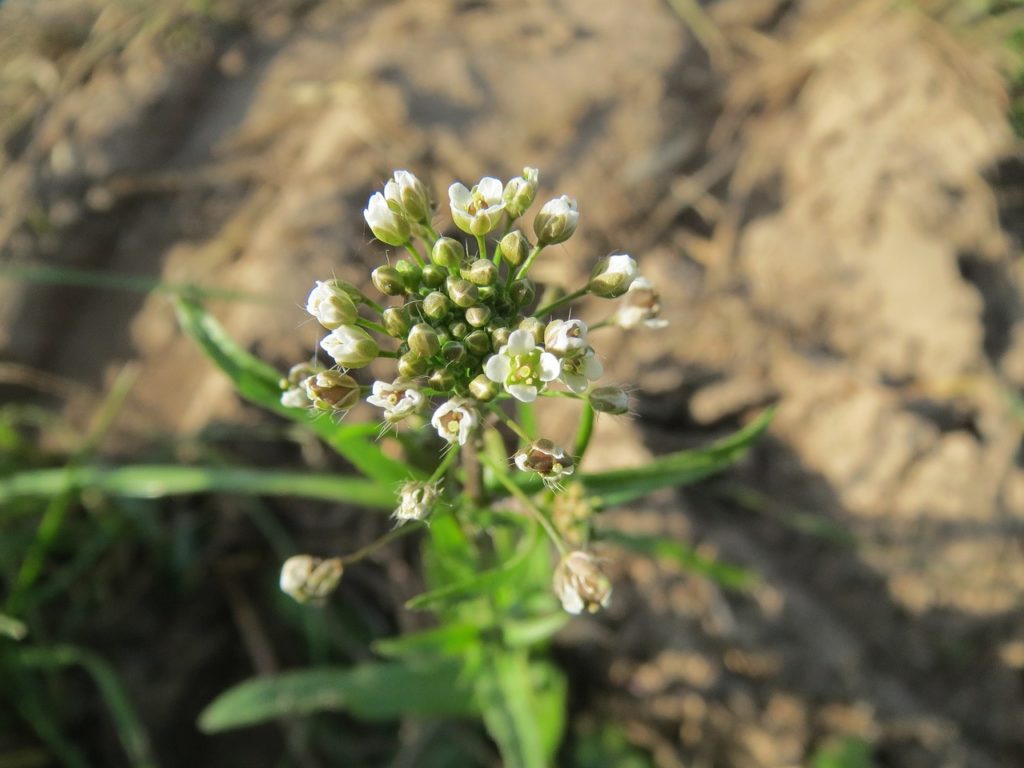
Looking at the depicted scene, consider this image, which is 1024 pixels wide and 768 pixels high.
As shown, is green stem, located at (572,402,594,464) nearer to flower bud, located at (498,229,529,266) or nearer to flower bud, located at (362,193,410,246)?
flower bud, located at (498,229,529,266)

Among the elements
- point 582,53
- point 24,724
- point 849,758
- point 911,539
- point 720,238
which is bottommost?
point 849,758

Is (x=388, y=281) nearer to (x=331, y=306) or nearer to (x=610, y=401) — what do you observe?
(x=331, y=306)

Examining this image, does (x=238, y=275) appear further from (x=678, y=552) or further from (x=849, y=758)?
(x=849, y=758)

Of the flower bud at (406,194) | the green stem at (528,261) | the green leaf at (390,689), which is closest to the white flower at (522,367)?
the green stem at (528,261)

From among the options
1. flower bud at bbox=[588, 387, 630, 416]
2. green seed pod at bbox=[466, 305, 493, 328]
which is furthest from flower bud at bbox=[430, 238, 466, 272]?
flower bud at bbox=[588, 387, 630, 416]

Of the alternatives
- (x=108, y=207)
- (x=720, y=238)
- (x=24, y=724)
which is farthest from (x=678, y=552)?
(x=108, y=207)

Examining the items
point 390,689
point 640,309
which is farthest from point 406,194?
point 390,689
